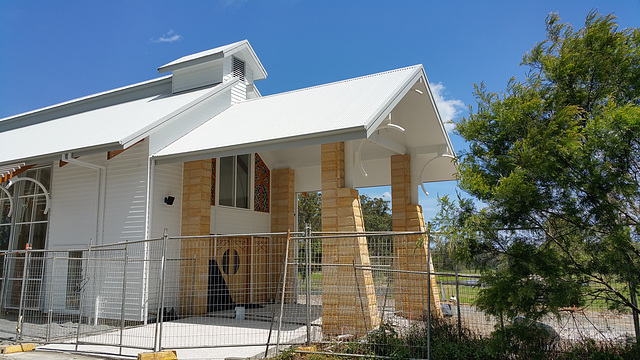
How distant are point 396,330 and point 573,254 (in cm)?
326

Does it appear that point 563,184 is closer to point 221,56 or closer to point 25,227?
point 221,56

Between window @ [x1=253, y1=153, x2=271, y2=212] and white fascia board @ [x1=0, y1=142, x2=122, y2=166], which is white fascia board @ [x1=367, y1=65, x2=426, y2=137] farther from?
window @ [x1=253, y1=153, x2=271, y2=212]

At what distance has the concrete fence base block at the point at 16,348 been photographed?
8978 mm

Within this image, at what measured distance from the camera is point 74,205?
1286 centimetres

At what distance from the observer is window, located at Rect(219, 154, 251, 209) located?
47.2 feet

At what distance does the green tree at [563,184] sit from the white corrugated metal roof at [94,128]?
8.08 meters

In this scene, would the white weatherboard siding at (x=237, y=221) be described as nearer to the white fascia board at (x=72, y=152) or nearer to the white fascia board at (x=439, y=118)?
the white fascia board at (x=72, y=152)

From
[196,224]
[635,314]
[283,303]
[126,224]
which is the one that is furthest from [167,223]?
[635,314]

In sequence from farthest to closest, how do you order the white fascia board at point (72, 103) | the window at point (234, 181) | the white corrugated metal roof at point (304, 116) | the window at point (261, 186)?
the white fascia board at point (72, 103)
the window at point (261, 186)
the window at point (234, 181)
the white corrugated metal roof at point (304, 116)

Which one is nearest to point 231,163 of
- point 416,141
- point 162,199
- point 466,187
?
point 162,199

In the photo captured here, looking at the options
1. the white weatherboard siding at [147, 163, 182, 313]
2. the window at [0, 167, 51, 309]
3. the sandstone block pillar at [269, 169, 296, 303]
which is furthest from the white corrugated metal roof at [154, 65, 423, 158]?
the window at [0, 167, 51, 309]

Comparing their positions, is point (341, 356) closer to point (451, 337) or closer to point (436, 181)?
point (451, 337)

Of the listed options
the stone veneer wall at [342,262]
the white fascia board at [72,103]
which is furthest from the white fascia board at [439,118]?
the white fascia board at [72,103]

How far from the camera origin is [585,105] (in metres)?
Answer: 6.66
